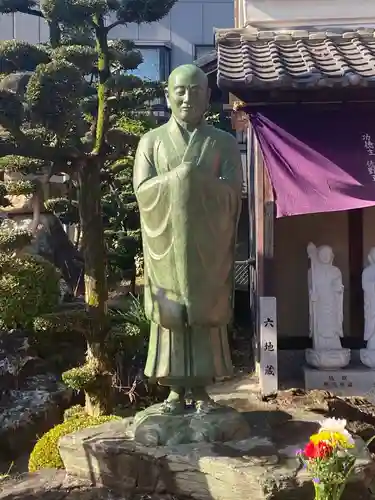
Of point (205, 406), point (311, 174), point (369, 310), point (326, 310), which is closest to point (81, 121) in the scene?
point (311, 174)

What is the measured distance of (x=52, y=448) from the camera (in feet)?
19.9

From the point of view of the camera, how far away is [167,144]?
471cm

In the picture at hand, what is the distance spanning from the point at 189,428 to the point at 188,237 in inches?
54.1

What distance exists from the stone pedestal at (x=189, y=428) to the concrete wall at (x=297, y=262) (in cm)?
501

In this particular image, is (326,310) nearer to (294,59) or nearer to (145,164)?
(294,59)

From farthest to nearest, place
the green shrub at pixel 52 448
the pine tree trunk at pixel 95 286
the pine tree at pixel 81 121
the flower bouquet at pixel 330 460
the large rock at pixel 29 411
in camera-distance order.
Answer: the large rock at pixel 29 411
the pine tree trunk at pixel 95 286
the pine tree at pixel 81 121
the green shrub at pixel 52 448
the flower bouquet at pixel 330 460

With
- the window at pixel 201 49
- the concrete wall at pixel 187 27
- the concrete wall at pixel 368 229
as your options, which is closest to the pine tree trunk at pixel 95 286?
the concrete wall at pixel 368 229

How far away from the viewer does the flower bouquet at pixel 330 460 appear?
3443 mm

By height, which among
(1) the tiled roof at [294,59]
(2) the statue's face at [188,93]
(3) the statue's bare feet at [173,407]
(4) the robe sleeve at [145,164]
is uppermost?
(1) the tiled roof at [294,59]

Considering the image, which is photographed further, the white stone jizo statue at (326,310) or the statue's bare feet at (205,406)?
the white stone jizo statue at (326,310)

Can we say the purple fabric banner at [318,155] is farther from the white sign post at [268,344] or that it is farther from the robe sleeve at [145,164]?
the robe sleeve at [145,164]

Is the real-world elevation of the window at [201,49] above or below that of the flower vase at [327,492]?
above

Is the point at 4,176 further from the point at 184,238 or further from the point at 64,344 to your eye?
the point at 184,238

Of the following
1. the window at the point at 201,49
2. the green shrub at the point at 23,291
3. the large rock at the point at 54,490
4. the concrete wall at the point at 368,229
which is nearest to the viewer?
the large rock at the point at 54,490
